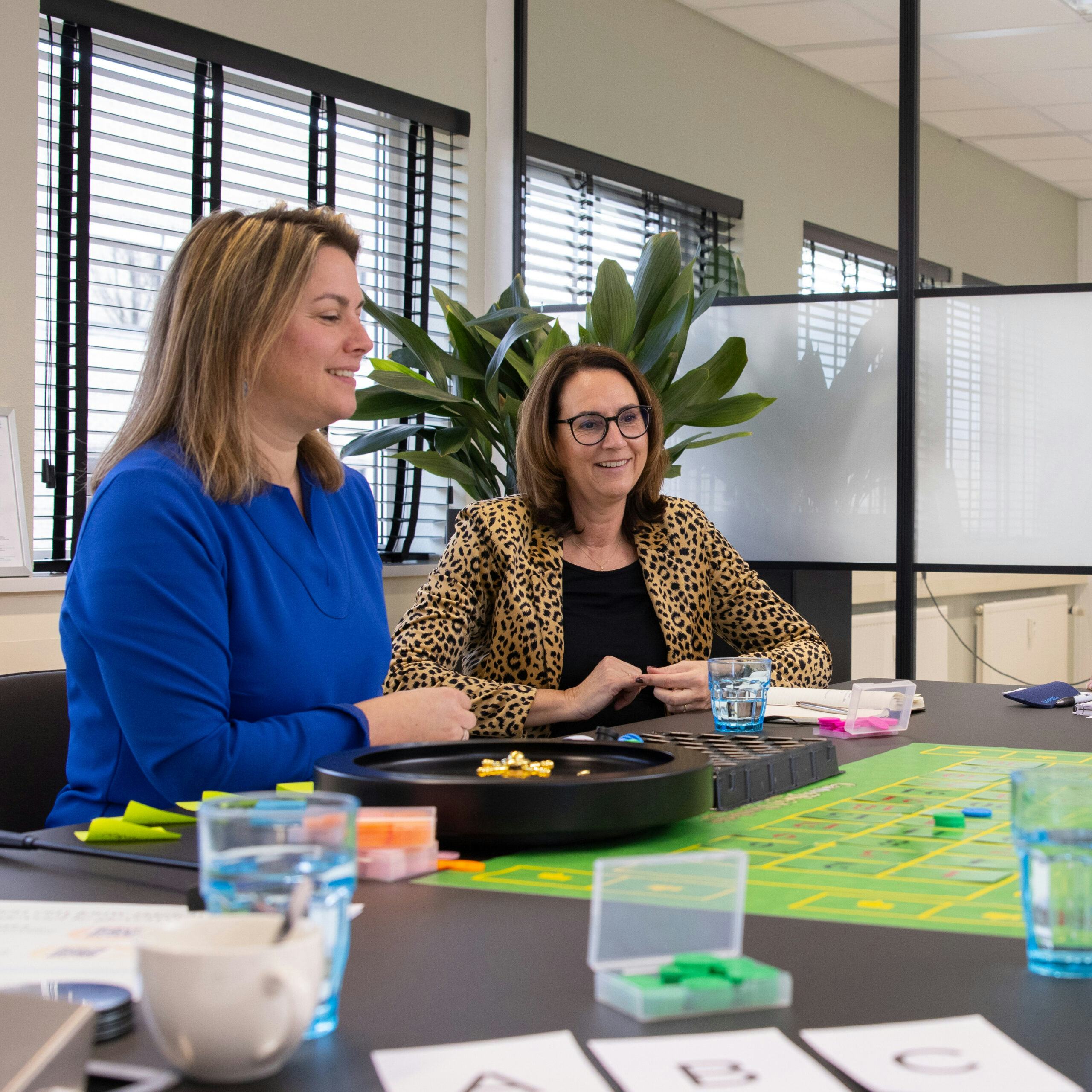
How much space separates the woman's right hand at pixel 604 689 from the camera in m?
2.09

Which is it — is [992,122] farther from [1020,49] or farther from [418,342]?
[418,342]

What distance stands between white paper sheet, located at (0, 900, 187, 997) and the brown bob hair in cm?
169

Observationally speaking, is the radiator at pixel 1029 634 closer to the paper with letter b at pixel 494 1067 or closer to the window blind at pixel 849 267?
the window blind at pixel 849 267

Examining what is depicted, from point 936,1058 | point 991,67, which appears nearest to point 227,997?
point 936,1058

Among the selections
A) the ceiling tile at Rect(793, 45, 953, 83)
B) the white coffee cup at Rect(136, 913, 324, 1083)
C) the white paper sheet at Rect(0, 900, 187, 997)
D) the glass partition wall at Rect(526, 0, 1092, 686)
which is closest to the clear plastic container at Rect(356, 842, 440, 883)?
the white paper sheet at Rect(0, 900, 187, 997)

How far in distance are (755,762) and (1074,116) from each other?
3.48 metres

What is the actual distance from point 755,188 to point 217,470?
3439mm

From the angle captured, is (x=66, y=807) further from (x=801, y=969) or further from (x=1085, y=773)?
(x=1085, y=773)

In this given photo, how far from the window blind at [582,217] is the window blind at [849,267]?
44 cm

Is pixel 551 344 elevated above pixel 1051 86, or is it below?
below

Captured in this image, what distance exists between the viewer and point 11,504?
3.23 m

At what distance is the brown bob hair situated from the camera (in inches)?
99.7

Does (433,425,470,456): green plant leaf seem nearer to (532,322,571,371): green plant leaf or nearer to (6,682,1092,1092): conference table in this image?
(532,322,571,371): green plant leaf

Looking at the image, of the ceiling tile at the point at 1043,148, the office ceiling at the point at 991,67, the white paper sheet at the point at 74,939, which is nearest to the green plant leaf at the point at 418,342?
the office ceiling at the point at 991,67
